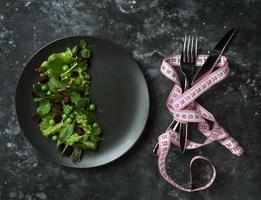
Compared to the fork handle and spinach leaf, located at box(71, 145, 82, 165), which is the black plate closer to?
spinach leaf, located at box(71, 145, 82, 165)

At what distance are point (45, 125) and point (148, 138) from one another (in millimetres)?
368

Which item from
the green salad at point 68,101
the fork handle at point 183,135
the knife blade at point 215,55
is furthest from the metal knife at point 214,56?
the green salad at point 68,101

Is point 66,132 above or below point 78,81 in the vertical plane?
below

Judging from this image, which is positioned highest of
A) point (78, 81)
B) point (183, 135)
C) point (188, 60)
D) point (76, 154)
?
point (188, 60)

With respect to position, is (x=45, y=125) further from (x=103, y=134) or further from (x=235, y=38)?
(x=235, y=38)

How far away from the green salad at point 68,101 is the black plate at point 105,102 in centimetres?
3

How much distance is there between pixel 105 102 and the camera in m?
1.79

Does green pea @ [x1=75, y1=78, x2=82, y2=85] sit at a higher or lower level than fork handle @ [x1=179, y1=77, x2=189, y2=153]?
higher

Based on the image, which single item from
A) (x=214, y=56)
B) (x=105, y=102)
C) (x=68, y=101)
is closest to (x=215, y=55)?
(x=214, y=56)

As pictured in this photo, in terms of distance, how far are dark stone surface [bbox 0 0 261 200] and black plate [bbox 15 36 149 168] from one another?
0.17 ft

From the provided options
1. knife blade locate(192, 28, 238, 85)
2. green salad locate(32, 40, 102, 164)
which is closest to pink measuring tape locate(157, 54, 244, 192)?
knife blade locate(192, 28, 238, 85)

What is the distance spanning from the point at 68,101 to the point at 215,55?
0.53 meters

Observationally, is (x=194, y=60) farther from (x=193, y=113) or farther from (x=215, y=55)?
(x=193, y=113)

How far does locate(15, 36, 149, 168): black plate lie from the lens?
1.76 metres
